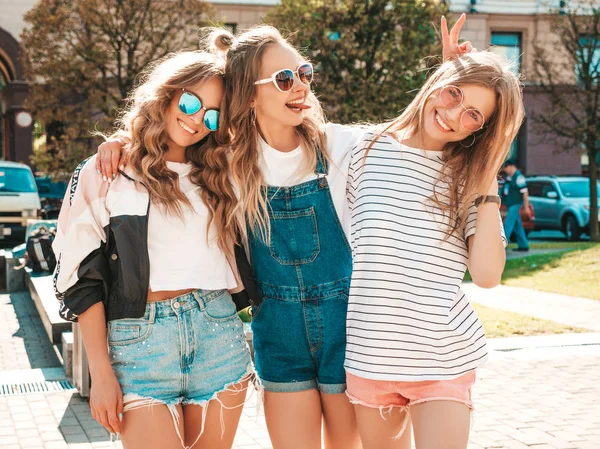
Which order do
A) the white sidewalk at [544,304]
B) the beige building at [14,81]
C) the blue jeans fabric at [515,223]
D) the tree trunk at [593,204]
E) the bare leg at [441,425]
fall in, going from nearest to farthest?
1. the bare leg at [441,425]
2. the white sidewalk at [544,304]
3. the blue jeans fabric at [515,223]
4. the tree trunk at [593,204]
5. the beige building at [14,81]

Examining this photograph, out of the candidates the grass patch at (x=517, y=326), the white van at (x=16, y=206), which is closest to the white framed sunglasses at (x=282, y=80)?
the grass patch at (x=517, y=326)

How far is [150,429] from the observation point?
2639 mm

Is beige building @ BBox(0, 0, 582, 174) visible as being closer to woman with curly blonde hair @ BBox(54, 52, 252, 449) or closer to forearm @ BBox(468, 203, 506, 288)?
woman with curly blonde hair @ BBox(54, 52, 252, 449)

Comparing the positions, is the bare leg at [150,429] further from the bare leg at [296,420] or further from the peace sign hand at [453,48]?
the peace sign hand at [453,48]

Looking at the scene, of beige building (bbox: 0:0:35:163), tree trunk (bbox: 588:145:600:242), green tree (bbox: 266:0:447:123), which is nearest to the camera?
green tree (bbox: 266:0:447:123)

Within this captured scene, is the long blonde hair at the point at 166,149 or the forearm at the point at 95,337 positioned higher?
the long blonde hair at the point at 166,149

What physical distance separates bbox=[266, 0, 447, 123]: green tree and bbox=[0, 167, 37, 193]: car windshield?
20.0ft

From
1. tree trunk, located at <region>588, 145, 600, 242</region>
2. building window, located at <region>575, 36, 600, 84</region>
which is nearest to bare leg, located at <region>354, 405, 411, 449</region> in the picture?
tree trunk, located at <region>588, 145, 600, 242</region>

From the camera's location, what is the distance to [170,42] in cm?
1560

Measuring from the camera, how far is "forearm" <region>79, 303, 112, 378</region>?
8.81ft

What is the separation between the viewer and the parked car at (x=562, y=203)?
19.6m

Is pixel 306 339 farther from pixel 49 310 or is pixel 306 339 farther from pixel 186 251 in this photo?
pixel 49 310

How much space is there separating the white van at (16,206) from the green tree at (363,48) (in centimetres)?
607

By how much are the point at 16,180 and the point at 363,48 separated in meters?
7.50
